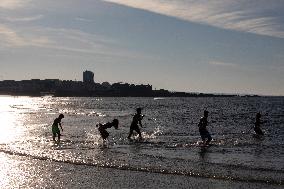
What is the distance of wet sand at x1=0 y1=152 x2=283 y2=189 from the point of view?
12.5m

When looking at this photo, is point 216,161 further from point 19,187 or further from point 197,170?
point 19,187

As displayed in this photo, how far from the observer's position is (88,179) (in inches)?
524

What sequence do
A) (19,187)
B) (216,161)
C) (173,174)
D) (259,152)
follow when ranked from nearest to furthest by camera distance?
(19,187) < (173,174) < (216,161) < (259,152)

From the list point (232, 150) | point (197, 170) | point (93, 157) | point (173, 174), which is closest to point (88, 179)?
point (173, 174)

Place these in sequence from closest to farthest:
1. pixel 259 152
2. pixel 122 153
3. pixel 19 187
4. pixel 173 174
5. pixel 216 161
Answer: pixel 19 187
pixel 173 174
pixel 216 161
pixel 122 153
pixel 259 152

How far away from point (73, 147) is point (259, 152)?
8.32 m

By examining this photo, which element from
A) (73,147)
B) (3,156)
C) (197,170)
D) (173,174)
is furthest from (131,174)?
(73,147)

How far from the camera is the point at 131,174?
1419 centimetres

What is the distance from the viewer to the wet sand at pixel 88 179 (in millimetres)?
12469

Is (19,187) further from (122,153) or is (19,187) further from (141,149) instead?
(141,149)

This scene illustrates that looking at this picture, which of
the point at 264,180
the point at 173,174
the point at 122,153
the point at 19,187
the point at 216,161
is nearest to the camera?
the point at 19,187

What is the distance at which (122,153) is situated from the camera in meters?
19.5

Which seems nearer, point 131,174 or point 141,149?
point 131,174

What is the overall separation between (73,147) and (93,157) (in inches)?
160
